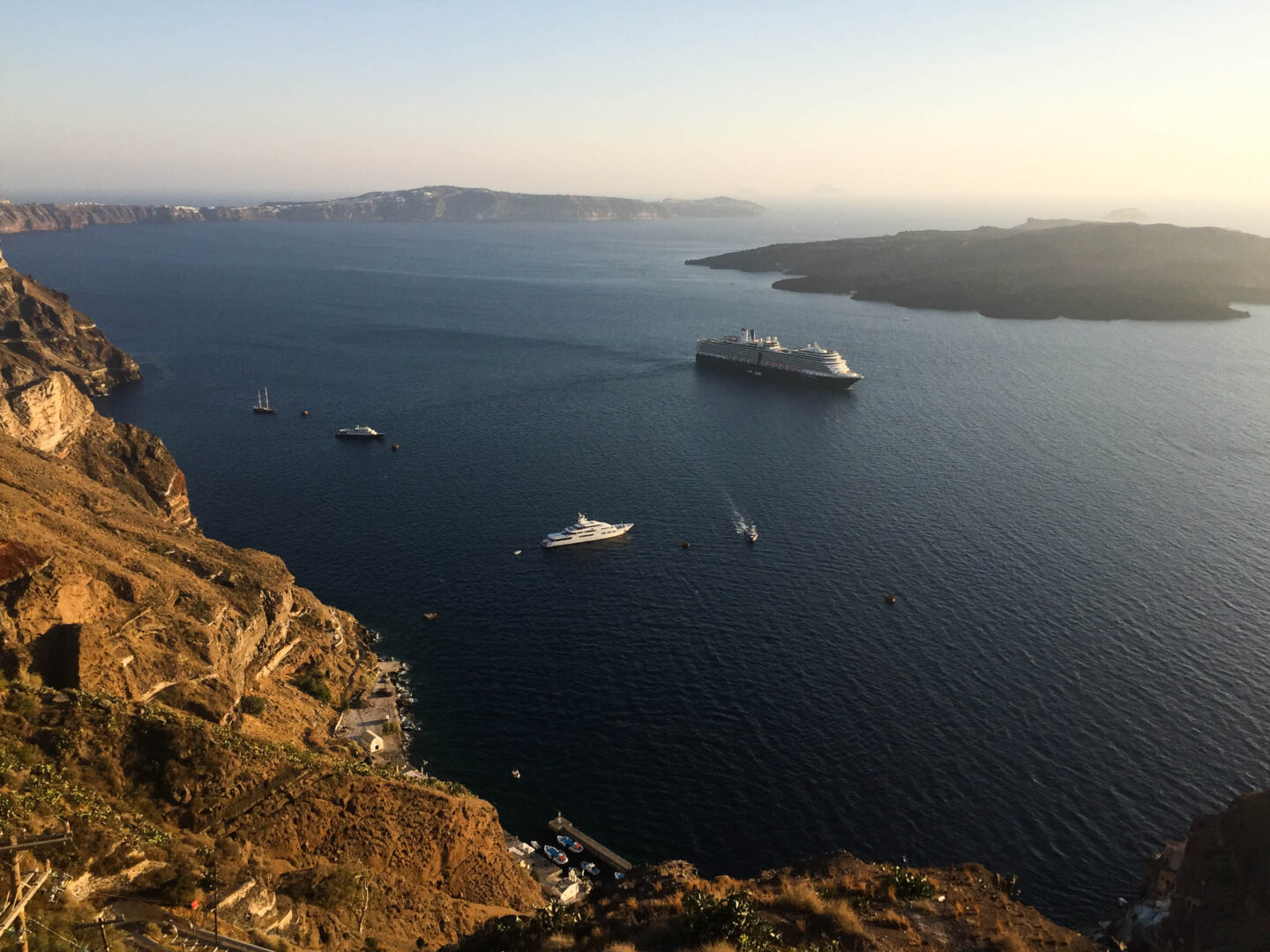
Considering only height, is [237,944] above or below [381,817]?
above

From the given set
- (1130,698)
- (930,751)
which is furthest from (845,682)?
(1130,698)

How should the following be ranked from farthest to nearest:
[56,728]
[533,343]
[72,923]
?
[533,343]
[56,728]
[72,923]

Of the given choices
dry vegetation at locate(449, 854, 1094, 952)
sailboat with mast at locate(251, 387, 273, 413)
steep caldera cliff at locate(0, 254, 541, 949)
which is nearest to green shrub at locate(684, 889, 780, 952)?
dry vegetation at locate(449, 854, 1094, 952)

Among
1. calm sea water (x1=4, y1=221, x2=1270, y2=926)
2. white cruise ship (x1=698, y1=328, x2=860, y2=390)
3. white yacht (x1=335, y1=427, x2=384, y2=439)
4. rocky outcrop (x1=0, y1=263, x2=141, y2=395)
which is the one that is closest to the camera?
calm sea water (x1=4, y1=221, x2=1270, y2=926)

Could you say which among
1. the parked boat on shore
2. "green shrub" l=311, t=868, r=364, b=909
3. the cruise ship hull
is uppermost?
the cruise ship hull

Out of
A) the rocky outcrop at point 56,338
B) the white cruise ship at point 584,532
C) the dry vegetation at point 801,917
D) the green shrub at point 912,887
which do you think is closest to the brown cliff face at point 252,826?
the dry vegetation at point 801,917

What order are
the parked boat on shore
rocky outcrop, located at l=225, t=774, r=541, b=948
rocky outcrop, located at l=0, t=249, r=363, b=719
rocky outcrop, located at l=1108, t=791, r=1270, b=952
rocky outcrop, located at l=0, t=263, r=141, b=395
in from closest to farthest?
rocky outcrop, located at l=225, t=774, r=541, b=948 → rocky outcrop, located at l=1108, t=791, r=1270, b=952 → rocky outcrop, located at l=0, t=249, r=363, b=719 → the parked boat on shore → rocky outcrop, located at l=0, t=263, r=141, b=395

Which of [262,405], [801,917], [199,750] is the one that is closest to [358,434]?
[262,405]

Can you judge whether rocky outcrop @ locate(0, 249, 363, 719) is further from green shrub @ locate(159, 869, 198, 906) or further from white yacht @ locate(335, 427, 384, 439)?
white yacht @ locate(335, 427, 384, 439)

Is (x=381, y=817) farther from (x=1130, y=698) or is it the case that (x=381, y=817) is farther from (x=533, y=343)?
(x=533, y=343)
